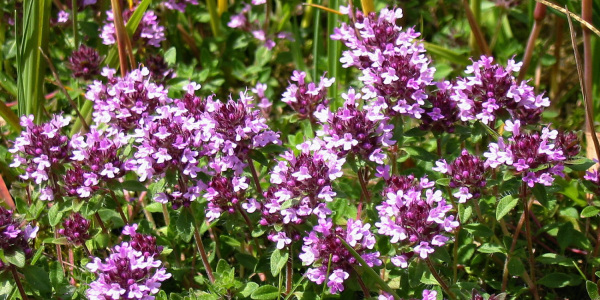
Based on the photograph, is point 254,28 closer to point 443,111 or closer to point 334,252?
point 443,111

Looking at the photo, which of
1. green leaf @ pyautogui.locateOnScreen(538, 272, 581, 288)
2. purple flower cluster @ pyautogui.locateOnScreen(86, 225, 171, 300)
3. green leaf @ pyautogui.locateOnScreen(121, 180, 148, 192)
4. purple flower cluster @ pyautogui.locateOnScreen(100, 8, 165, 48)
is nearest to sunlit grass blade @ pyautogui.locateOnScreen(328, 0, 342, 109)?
purple flower cluster @ pyautogui.locateOnScreen(100, 8, 165, 48)

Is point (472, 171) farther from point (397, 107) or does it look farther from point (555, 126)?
point (555, 126)

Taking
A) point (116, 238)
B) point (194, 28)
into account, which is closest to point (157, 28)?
point (194, 28)

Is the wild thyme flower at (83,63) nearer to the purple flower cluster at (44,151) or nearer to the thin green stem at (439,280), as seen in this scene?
the purple flower cluster at (44,151)

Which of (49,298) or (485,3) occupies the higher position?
(485,3)

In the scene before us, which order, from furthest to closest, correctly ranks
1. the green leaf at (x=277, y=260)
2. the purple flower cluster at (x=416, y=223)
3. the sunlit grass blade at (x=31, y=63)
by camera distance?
the sunlit grass blade at (x=31, y=63) < the green leaf at (x=277, y=260) < the purple flower cluster at (x=416, y=223)

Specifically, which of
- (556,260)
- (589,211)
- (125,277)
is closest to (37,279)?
(125,277)

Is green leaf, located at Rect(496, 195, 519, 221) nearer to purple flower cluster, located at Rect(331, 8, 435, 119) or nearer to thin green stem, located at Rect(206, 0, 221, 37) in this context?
purple flower cluster, located at Rect(331, 8, 435, 119)

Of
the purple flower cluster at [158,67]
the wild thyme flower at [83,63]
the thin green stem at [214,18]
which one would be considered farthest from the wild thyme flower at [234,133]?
the thin green stem at [214,18]
